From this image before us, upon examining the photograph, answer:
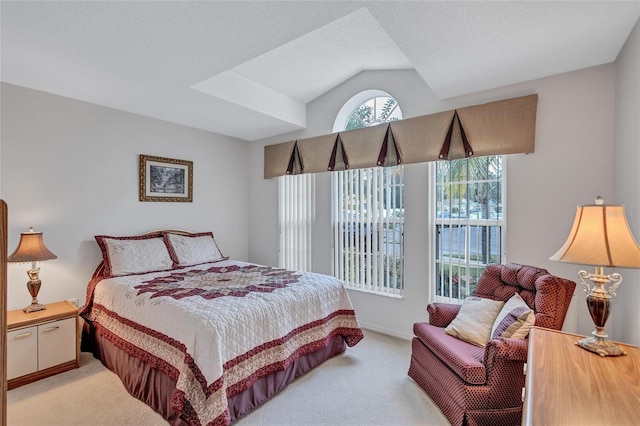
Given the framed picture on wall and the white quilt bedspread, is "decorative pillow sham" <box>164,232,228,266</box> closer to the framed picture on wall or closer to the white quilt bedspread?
the white quilt bedspread

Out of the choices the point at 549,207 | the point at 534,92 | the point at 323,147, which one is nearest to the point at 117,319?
the point at 323,147

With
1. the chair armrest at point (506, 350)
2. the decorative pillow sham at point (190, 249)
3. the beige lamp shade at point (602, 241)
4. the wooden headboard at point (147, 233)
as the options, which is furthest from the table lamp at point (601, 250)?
the wooden headboard at point (147, 233)

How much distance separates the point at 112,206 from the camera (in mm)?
3385

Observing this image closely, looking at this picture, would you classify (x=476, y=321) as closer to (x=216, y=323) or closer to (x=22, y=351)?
(x=216, y=323)

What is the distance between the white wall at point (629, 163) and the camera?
1.82 metres

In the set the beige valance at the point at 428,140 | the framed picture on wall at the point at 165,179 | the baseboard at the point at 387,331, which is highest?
the beige valance at the point at 428,140

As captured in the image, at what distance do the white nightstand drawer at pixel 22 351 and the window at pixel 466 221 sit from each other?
358 centimetres

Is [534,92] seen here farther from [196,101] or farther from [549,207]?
[196,101]

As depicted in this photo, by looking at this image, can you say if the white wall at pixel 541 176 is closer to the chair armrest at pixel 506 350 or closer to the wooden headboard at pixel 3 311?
the chair armrest at pixel 506 350

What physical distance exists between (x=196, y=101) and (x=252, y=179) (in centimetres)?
179

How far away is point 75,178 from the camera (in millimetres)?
3098

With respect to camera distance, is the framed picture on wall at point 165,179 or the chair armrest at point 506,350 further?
the framed picture on wall at point 165,179

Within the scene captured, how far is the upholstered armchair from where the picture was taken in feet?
5.90

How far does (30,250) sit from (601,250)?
3.84 metres
